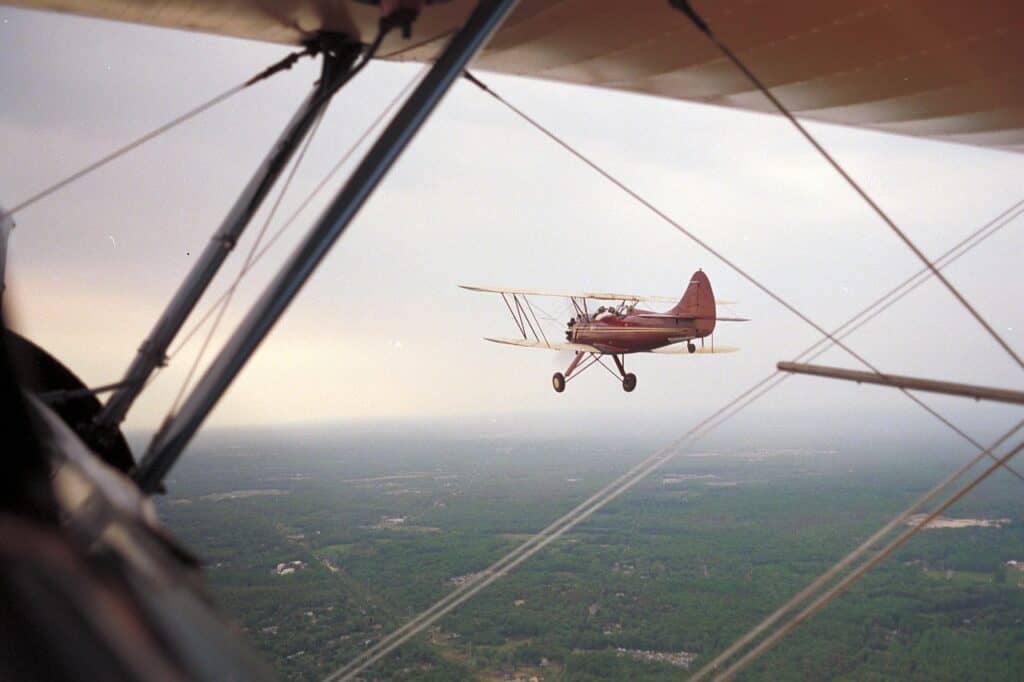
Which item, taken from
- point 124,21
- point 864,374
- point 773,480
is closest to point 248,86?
point 124,21

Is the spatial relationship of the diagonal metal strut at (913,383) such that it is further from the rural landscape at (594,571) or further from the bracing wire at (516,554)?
the rural landscape at (594,571)

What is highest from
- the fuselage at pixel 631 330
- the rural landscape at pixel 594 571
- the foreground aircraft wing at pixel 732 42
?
the fuselage at pixel 631 330

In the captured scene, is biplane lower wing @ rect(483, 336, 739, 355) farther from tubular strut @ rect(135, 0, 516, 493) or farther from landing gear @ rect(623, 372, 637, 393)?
tubular strut @ rect(135, 0, 516, 493)

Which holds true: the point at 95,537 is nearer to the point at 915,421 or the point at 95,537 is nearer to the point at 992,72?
the point at 992,72

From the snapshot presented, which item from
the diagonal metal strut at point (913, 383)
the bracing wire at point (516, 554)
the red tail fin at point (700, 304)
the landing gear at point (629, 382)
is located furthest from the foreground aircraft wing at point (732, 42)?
the red tail fin at point (700, 304)

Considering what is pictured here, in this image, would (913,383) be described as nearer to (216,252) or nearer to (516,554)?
(516,554)

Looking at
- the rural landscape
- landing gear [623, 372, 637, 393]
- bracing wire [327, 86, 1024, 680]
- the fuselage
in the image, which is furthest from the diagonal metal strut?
the rural landscape

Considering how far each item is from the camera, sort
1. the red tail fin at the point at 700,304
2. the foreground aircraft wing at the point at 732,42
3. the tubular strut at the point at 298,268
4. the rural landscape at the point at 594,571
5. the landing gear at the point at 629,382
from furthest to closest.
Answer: the rural landscape at the point at 594,571 → the red tail fin at the point at 700,304 → the landing gear at the point at 629,382 → the foreground aircraft wing at the point at 732,42 → the tubular strut at the point at 298,268
